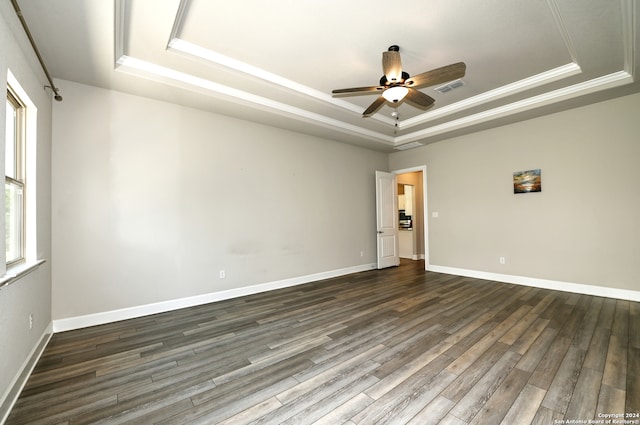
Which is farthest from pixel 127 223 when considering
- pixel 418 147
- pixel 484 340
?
pixel 418 147

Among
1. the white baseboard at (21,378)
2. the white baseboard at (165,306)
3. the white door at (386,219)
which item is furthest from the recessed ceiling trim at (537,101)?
the white baseboard at (21,378)

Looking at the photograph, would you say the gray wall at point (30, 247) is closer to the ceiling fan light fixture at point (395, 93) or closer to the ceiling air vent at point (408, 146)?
the ceiling fan light fixture at point (395, 93)

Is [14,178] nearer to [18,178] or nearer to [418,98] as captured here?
[18,178]

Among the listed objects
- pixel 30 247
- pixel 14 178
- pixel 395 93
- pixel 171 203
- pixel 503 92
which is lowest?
pixel 30 247

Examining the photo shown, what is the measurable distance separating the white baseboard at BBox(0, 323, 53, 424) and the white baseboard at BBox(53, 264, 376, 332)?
0.32 m

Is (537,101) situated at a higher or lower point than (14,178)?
higher

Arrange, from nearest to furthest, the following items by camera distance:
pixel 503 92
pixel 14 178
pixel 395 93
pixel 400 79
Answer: pixel 14 178 < pixel 400 79 < pixel 395 93 < pixel 503 92

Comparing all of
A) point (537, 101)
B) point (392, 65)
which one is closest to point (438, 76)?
point (392, 65)

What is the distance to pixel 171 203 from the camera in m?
3.79

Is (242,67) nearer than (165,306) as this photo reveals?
Yes

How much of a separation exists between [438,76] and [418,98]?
1.62ft

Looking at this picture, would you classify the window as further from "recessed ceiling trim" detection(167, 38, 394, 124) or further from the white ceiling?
"recessed ceiling trim" detection(167, 38, 394, 124)

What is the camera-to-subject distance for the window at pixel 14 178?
2209mm

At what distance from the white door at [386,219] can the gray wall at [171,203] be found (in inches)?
60.0
